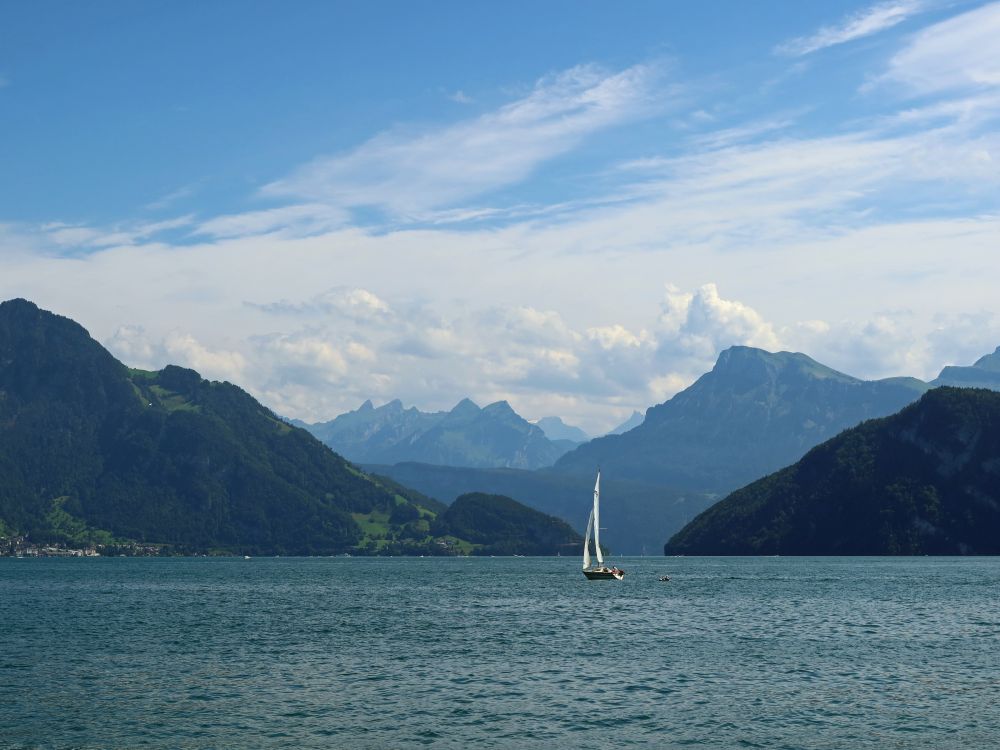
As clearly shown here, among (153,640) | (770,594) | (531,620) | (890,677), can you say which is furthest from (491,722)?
(770,594)

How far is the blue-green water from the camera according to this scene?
60.0m

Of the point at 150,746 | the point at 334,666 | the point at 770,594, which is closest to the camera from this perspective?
the point at 150,746

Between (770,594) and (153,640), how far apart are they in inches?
4338

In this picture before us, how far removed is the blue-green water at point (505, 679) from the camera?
6003 cm

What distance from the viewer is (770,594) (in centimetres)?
18412

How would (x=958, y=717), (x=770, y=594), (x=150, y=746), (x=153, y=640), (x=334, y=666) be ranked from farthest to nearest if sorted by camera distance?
(x=770, y=594), (x=153, y=640), (x=334, y=666), (x=958, y=717), (x=150, y=746)

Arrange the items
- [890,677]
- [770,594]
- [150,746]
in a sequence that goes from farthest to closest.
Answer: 1. [770,594]
2. [890,677]
3. [150,746]

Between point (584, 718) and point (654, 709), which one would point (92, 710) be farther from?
point (654, 709)

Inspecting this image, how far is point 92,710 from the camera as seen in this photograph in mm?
67000

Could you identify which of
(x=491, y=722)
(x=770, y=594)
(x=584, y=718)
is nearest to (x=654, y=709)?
(x=584, y=718)

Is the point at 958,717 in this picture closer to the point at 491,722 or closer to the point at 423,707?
the point at 491,722

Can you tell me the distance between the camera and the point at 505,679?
80.2m

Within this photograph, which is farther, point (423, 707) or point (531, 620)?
point (531, 620)

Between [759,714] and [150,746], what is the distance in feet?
113
